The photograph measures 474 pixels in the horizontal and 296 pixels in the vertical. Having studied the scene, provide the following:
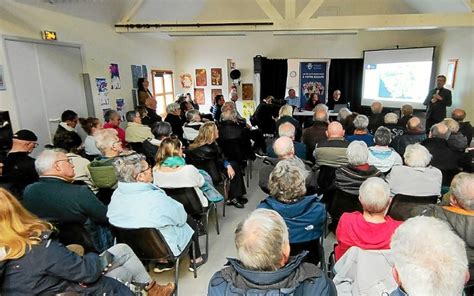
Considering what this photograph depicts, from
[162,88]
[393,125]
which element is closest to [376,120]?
[393,125]

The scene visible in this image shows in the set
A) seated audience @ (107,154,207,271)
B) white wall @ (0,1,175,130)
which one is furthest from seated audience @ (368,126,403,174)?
white wall @ (0,1,175,130)

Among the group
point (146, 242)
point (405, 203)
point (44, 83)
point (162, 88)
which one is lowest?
point (146, 242)

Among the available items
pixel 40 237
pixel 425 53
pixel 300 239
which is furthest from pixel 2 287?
pixel 425 53

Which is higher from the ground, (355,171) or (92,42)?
(92,42)

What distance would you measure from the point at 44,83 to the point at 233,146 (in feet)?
9.71

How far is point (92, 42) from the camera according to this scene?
561 centimetres

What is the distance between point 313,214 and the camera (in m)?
2.04

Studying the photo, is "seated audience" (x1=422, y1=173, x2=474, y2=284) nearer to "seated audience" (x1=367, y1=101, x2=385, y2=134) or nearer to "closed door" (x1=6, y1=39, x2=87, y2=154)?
"seated audience" (x1=367, y1=101, x2=385, y2=134)

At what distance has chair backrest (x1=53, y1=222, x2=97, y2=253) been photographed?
2.12 meters

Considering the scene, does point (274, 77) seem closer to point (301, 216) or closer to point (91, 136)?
point (91, 136)

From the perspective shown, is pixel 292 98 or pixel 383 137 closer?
pixel 383 137

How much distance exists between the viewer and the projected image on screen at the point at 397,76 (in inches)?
298

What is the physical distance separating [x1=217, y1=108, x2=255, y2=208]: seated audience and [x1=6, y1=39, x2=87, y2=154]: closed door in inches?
102

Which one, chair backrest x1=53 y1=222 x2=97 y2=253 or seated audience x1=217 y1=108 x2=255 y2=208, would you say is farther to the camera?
seated audience x1=217 y1=108 x2=255 y2=208
